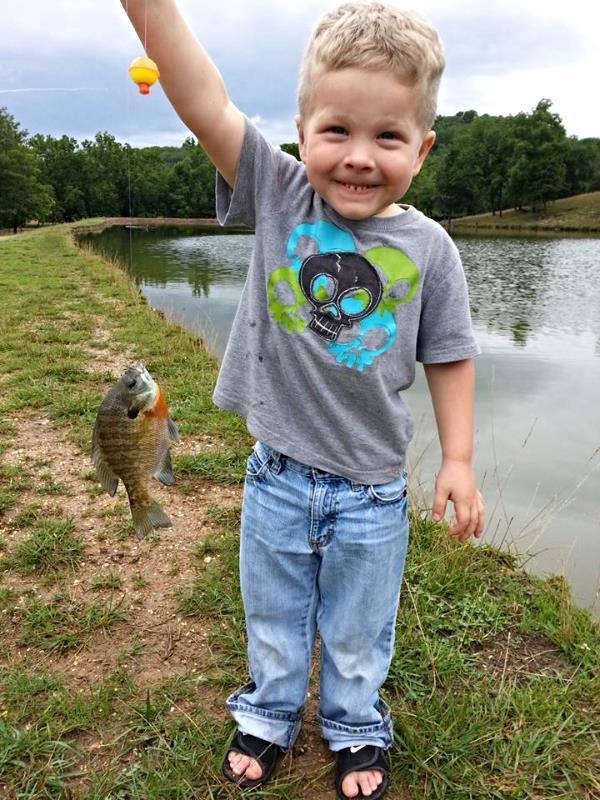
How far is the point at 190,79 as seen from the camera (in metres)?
1.59

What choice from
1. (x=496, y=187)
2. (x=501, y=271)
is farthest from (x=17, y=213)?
(x=496, y=187)

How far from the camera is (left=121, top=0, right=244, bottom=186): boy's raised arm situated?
1.55 meters

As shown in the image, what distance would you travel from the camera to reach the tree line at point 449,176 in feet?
190

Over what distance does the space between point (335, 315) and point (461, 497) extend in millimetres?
674

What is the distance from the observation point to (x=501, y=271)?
68.4ft

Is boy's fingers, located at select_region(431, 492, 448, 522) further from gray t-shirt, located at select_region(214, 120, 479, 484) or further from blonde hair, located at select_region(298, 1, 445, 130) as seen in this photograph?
blonde hair, located at select_region(298, 1, 445, 130)

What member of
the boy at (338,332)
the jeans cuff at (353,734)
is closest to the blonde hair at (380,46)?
the boy at (338,332)

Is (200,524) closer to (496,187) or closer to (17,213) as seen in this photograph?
(17,213)

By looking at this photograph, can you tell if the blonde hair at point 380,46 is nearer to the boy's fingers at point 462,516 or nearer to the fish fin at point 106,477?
the boy's fingers at point 462,516

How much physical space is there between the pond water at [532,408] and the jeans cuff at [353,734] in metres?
1.91

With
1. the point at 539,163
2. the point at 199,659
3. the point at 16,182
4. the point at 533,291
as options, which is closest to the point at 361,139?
the point at 199,659

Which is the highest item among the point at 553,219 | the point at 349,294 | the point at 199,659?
the point at 553,219

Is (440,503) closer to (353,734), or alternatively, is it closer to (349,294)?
(349,294)

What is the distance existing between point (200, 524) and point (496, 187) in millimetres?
67962
